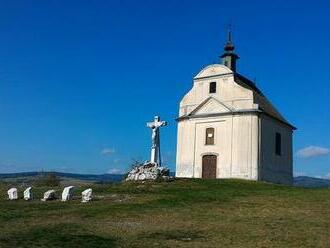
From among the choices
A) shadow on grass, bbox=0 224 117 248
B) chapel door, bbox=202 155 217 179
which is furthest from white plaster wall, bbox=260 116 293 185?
shadow on grass, bbox=0 224 117 248

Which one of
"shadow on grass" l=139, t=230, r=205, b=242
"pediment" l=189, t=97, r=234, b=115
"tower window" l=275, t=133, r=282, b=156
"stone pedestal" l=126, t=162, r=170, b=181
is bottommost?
"shadow on grass" l=139, t=230, r=205, b=242

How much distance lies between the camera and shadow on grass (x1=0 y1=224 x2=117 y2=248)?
15625mm

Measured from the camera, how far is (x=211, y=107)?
45.9 meters

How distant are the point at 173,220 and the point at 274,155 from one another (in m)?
26.7

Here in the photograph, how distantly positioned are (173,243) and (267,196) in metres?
14.5

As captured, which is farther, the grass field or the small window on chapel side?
the small window on chapel side

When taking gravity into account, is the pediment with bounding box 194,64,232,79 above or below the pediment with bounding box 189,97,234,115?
above

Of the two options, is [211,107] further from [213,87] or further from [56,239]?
[56,239]

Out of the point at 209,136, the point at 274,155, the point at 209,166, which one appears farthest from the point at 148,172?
the point at 274,155

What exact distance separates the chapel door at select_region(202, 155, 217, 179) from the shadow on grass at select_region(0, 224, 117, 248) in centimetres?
2718

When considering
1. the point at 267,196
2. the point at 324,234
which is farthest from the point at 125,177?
the point at 324,234

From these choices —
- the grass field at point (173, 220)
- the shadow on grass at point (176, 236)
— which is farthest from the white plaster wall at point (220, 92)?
the shadow on grass at point (176, 236)

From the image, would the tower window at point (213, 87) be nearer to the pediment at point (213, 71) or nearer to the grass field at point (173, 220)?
the pediment at point (213, 71)

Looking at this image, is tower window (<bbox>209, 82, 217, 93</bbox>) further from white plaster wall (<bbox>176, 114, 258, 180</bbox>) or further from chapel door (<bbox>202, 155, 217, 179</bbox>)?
chapel door (<bbox>202, 155, 217, 179</bbox>)
